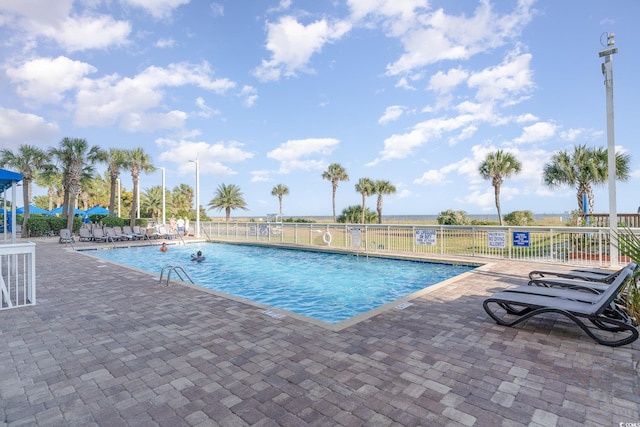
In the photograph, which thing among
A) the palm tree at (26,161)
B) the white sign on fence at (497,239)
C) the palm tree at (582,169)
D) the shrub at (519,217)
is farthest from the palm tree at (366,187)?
the palm tree at (26,161)

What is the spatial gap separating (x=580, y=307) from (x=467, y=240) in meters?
7.36

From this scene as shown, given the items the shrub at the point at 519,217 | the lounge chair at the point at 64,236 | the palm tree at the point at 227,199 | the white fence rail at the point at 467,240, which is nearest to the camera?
the white fence rail at the point at 467,240

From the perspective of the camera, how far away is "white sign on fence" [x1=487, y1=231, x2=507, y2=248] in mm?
9867

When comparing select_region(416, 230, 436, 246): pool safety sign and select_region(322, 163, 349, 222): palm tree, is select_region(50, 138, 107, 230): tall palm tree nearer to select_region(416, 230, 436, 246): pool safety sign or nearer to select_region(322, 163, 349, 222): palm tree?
select_region(416, 230, 436, 246): pool safety sign

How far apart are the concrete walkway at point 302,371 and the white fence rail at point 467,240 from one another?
590 centimetres

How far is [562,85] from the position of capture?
11.6 meters

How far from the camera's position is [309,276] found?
10180 mm

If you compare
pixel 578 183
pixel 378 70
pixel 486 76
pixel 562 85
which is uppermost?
pixel 378 70

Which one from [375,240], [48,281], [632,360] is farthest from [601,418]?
[375,240]

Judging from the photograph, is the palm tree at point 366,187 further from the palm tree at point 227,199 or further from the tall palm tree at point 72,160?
the tall palm tree at point 72,160

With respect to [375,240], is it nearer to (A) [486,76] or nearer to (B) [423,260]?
(B) [423,260]

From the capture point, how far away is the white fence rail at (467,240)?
28.8 ft

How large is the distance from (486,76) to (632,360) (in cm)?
1347

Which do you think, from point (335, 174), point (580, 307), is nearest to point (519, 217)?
point (335, 174)
